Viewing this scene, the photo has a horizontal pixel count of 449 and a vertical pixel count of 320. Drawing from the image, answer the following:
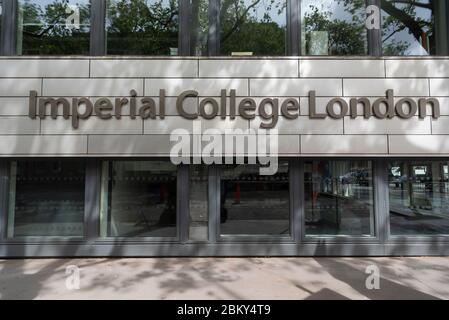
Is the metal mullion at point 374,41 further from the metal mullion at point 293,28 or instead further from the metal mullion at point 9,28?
the metal mullion at point 9,28

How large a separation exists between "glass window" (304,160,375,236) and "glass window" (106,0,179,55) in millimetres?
4107

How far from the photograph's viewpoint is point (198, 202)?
8.43 metres

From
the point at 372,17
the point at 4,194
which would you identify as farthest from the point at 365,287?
the point at 4,194

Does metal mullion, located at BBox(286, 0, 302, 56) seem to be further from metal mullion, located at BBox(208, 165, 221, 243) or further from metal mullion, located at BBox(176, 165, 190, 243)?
metal mullion, located at BBox(176, 165, 190, 243)

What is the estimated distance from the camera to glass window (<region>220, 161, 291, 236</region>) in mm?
8422

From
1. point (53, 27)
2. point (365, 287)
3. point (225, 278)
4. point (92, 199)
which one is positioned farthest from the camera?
point (53, 27)

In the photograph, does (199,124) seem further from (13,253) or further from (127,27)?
(13,253)

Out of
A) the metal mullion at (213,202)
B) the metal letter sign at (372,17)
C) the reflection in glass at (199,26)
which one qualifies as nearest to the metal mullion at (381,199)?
the metal letter sign at (372,17)

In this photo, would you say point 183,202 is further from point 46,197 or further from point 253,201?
point 46,197

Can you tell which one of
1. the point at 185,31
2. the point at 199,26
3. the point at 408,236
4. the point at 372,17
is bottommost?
the point at 408,236

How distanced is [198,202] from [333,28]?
4870 millimetres

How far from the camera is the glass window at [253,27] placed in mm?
8625

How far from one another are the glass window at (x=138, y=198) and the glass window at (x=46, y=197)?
58 cm
